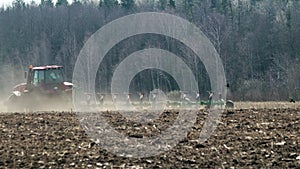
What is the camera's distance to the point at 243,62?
64125 millimetres

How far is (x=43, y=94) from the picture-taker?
79.3ft

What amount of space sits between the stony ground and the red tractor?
815 cm

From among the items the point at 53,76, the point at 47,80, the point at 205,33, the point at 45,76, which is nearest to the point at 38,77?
the point at 45,76

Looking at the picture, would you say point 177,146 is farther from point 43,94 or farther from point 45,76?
point 45,76

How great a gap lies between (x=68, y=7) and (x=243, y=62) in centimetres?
3977

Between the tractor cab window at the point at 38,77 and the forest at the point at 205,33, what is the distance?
19.7 meters

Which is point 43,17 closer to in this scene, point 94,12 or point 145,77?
point 94,12

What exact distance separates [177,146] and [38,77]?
540 inches

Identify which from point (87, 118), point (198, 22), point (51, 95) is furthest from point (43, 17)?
point (87, 118)

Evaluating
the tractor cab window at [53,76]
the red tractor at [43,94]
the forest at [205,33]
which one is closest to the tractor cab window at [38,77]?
the red tractor at [43,94]

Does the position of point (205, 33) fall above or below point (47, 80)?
above

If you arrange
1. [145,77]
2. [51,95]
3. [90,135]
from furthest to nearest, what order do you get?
1. [145,77]
2. [51,95]
3. [90,135]

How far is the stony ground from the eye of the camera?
34.4ft

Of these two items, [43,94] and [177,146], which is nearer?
[177,146]
